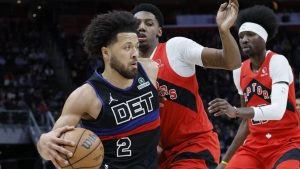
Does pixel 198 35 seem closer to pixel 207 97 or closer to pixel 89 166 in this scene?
pixel 207 97

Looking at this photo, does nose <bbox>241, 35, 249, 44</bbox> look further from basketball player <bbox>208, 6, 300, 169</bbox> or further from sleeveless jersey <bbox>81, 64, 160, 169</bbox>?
sleeveless jersey <bbox>81, 64, 160, 169</bbox>

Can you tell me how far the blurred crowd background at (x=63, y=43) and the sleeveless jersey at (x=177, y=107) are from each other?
50.4 ft

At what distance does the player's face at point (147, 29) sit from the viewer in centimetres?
522

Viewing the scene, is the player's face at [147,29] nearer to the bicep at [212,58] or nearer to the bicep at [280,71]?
the bicep at [212,58]

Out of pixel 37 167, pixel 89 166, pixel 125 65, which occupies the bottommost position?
pixel 37 167

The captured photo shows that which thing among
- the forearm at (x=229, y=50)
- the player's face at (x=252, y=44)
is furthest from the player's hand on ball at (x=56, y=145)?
the player's face at (x=252, y=44)

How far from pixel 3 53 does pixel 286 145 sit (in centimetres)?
2034

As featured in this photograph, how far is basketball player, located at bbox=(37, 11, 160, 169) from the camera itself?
4270 millimetres

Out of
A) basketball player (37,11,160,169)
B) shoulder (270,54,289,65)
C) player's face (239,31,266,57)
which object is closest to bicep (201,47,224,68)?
basketball player (37,11,160,169)

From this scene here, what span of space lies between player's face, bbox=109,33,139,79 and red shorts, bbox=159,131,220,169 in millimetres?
992

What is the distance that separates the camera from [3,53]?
24891 mm

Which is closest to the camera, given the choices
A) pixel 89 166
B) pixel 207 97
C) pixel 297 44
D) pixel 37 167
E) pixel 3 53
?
pixel 89 166

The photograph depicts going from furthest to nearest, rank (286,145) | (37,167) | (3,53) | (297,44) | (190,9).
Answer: (190,9) → (297,44) → (3,53) → (37,167) → (286,145)

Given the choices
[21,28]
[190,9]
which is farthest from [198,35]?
[21,28]
